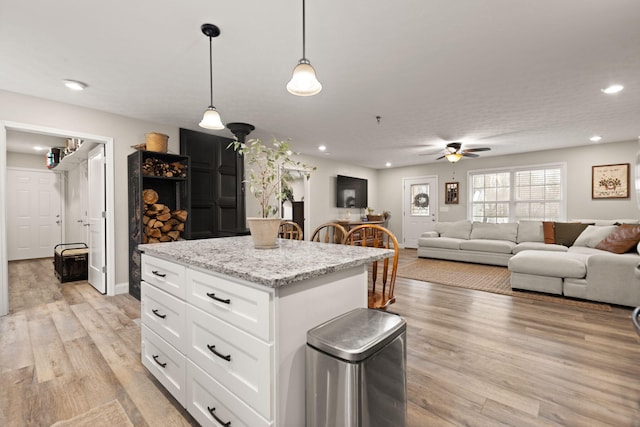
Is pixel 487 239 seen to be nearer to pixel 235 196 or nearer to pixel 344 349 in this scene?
pixel 235 196

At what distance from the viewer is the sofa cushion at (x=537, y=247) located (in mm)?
4892

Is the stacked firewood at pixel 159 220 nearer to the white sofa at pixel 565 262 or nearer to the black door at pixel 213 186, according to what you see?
the black door at pixel 213 186

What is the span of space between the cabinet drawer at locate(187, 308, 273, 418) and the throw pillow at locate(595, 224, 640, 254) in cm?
497

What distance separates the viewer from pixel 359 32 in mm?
2109

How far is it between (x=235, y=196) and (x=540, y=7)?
14.0ft

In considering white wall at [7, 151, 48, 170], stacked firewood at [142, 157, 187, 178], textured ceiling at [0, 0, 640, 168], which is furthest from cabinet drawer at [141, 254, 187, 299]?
white wall at [7, 151, 48, 170]

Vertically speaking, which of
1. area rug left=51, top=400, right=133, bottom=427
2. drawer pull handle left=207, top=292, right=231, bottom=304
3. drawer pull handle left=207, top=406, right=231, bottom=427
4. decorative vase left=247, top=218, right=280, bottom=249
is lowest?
area rug left=51, top=400, right=133, bottom=427

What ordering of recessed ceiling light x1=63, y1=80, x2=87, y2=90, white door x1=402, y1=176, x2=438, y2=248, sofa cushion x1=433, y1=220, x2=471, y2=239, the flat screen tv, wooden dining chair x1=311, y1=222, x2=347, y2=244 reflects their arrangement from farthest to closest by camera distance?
white door x1=402, y1=176, x2=438, y2=248 < the flat screen tv < sofa cushion x1=433, y1=220, x2=471, y2=239 < recessed ceiling light x1=63, y1=80, x2=87, y2=90 < wooden dining chair x1=311, y1=222, x2=347, y2=244

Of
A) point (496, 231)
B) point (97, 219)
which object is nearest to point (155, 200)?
point (97, 219)

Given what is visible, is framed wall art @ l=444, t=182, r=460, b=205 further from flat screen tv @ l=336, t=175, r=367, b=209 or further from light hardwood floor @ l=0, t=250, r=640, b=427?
light hardwood floor @ l=0, t=250, r=640, b=427

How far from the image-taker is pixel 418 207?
324 inches

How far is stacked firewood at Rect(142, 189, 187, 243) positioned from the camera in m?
3.65

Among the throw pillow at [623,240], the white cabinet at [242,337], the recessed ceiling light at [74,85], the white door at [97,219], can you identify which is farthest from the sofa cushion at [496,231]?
the recessed ceiling light at [74,85]

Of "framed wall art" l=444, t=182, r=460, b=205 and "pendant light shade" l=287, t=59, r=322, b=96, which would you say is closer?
"pendant light shade" l=287, t=59, r=322, b=96
